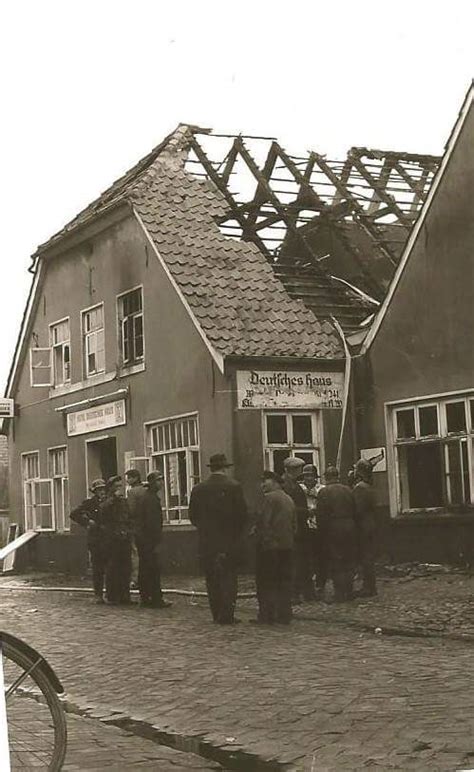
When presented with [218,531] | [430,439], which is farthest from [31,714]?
[430,439]

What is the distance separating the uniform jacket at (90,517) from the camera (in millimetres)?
4785

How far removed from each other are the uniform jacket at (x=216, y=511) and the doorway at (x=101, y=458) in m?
0.38

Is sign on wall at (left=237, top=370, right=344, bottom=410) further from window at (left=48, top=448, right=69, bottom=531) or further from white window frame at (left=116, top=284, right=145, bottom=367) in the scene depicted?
window at (left=48, top=448, right=69, bottom=531)

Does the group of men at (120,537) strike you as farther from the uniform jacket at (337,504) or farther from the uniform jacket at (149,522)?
the uniform jacket at (337,504)

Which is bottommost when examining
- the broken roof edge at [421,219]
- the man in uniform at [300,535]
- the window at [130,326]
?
the man in uniform at [300,535]

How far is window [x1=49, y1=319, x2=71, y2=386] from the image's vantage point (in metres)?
4.96

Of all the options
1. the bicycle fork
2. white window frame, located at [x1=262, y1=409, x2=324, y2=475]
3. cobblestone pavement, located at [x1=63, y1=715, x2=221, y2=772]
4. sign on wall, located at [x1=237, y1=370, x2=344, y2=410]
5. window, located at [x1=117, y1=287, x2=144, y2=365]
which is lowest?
cobblestone pavement, located at [x1=63, y1=715, x2=221, y2=772]

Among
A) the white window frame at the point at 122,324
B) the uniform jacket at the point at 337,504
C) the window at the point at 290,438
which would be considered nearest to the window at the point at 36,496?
the white window frame at the point at 122,324

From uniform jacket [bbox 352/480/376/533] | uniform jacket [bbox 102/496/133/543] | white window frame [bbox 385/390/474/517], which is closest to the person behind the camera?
uniform jacket [bbox 102/496/133/543]

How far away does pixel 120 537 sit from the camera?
15.7 ft

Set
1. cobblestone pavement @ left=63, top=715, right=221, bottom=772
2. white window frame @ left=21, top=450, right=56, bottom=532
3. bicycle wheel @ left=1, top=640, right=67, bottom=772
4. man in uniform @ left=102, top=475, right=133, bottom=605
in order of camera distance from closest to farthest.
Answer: bicycle wheel @ left=1, top=640, right=67, bottom=772 < cobblestone pavement @ left=63, top=715, right=221, bottom=772 < white window frame @ left=21, top=450, right=56, bottom=532 < man in uniform @ left=102, top=475, right=133, bottom=605

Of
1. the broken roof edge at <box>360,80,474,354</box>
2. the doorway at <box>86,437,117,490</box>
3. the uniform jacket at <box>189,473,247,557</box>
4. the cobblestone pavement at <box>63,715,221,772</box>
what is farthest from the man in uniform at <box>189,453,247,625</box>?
the cobblestone pavement at <box>63,715,221,772</box>

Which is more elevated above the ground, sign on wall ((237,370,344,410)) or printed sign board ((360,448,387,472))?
sign on wall ((237,370,344,410))

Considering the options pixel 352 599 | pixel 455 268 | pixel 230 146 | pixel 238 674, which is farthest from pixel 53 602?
pixel 455 268
